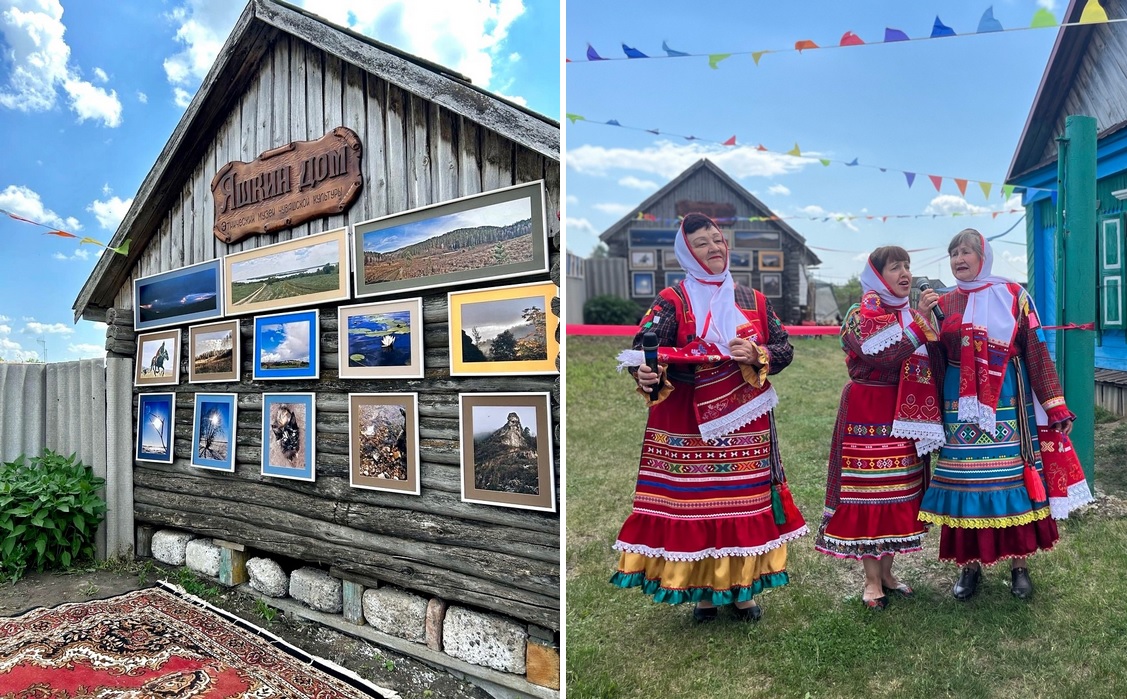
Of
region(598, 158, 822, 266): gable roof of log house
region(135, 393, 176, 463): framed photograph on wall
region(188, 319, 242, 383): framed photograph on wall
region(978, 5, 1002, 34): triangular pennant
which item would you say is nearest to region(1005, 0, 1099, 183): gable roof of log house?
region(978, 5, 1002, 34): triangular pennant

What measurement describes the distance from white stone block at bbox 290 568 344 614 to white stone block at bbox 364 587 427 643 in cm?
19

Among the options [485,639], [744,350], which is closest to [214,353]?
[485,639]

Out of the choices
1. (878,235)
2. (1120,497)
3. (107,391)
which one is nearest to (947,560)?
(1120,497)

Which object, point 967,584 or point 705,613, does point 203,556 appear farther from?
point 967,584

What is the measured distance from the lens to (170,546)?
391 centimetres

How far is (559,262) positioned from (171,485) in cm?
285

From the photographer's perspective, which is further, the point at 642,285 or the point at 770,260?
the point at 642,285

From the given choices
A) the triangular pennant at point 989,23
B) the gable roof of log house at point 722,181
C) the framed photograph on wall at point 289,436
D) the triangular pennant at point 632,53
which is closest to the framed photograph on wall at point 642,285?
the gable roof of log house at point 722,181

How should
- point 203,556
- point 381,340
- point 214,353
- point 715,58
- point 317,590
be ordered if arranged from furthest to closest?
1. point 203,556
2. point 214,353
3. point 317,590
4. point 381,340
5. point 715,58

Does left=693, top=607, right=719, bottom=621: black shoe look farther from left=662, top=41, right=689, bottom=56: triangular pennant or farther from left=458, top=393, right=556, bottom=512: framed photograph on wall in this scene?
left=662, top=41, right=689, bottom=56: triangular pennant

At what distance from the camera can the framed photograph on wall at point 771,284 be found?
207 cm

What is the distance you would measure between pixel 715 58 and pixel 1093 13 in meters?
0.96

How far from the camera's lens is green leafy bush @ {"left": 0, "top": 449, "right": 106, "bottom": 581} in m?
3.76

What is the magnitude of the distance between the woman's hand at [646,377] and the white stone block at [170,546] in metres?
2.99
